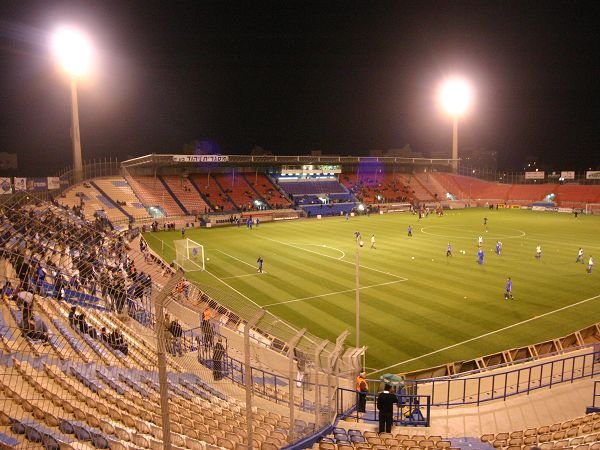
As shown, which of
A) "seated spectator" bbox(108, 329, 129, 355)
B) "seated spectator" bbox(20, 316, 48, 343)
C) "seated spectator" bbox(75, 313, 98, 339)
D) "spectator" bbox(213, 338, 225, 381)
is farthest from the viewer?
"spectator" bbox(213, 338, 225, 381)

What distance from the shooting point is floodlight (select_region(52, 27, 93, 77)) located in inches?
1842

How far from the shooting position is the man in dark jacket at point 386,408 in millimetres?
9344

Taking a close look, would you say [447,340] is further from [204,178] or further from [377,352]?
[204,178]

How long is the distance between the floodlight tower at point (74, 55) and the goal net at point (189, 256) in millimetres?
27707

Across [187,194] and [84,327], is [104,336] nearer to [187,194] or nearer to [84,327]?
[84,327]

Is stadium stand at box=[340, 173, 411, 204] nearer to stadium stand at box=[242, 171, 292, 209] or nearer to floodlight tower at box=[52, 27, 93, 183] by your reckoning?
stadium stand at box=[242, 171, 292, 209]

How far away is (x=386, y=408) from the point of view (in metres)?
9.46

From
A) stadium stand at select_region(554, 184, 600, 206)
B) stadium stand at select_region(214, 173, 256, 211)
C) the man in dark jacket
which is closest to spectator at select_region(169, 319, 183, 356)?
the man in dark jacket

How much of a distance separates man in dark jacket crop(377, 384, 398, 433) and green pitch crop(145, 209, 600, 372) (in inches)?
257

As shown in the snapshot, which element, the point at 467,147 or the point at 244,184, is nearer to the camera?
the point at 244,184

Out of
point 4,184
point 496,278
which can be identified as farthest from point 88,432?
point 4,184

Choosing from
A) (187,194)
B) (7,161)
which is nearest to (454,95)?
(187,194)

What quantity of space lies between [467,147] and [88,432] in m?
158

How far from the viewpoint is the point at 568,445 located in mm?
7598
